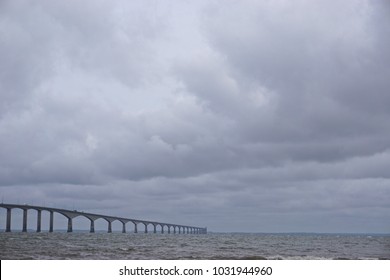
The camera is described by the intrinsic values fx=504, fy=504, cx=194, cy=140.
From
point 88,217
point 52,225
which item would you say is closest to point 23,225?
point 52,225
